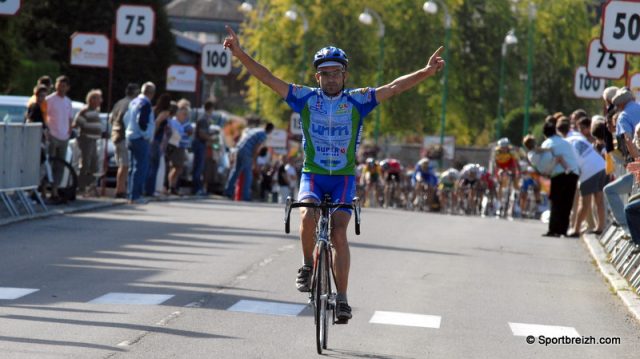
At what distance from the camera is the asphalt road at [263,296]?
34.3 ft

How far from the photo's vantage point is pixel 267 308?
12469 mm

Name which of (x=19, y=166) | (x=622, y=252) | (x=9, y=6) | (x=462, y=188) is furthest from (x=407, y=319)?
(x=462, y=188)

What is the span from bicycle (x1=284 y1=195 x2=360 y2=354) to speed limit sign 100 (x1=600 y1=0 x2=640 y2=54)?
9.05 m

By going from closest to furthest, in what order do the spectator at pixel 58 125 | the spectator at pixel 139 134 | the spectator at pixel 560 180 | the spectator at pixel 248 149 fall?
the spectator at pixel 58 125 → the spectator at pixel 560 180 → the spectator at pixel 139 134 → the spectator at pixel 248 149

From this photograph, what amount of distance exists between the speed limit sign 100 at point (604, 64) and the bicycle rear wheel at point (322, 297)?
1532cm

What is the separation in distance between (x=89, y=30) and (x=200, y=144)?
27.9 meters

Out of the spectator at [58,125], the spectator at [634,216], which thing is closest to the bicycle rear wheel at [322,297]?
the spectator at [634,216]

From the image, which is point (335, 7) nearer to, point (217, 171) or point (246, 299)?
point (217, 171)

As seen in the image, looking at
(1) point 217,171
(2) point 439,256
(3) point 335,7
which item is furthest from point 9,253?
(3) point 335,7

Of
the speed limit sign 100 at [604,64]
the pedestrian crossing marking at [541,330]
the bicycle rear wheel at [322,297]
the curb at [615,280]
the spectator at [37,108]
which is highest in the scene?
the speed limit sign 100 at [604,64]

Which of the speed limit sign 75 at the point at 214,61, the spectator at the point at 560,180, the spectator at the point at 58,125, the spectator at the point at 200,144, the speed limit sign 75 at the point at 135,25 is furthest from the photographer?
the speed limit sign 75 at the point at 214,61

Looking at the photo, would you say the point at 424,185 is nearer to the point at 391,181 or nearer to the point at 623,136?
the point at 391,181

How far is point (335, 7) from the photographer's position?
2785 inches

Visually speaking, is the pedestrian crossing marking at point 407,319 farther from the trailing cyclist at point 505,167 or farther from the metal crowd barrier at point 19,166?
the trailing cyclist at point 505,167
